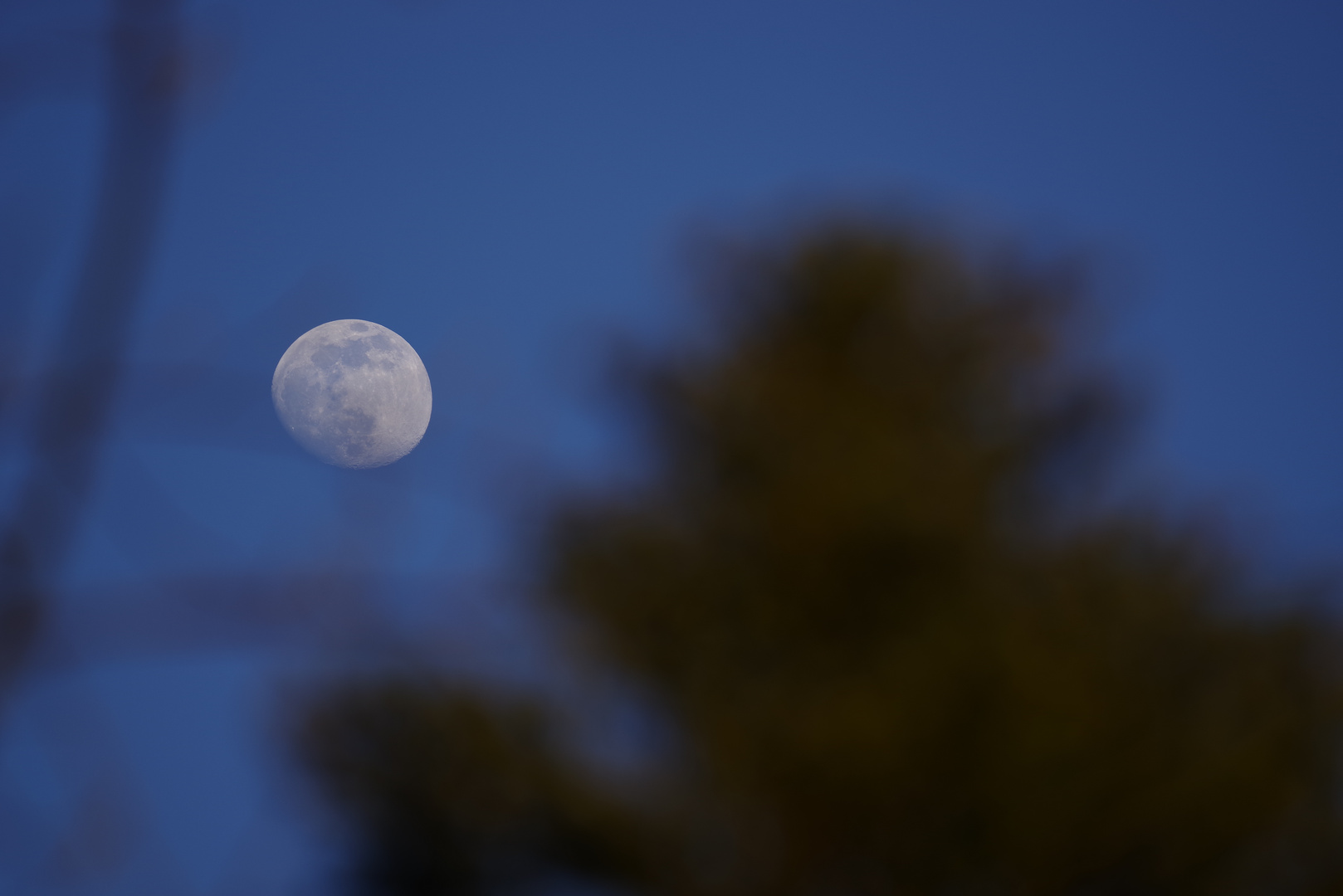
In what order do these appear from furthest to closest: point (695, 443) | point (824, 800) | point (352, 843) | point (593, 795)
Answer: point (695, 443)
point (352, 843)
point (593, 795)
point (824, 800)

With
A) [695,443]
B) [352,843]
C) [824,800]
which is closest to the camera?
[824,800]

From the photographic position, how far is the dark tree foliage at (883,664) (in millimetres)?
6293

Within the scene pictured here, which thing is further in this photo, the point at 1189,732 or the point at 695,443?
the point at 695,443

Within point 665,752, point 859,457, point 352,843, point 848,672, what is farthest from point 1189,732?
point 352,843

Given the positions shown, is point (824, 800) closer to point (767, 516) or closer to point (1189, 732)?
point (767, 516)

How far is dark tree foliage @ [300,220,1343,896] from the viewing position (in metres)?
6.29

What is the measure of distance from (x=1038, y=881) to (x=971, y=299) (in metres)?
4.07

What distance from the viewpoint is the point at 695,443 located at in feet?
25.8

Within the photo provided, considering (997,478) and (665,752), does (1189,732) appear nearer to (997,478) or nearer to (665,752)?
(997,478)

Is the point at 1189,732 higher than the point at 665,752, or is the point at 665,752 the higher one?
the point at 1189,732

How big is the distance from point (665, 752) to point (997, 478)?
291 centimetres

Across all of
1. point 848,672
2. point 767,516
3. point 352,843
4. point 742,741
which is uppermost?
point 767,516

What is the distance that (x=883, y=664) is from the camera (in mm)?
6445

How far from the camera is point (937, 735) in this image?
632cm
